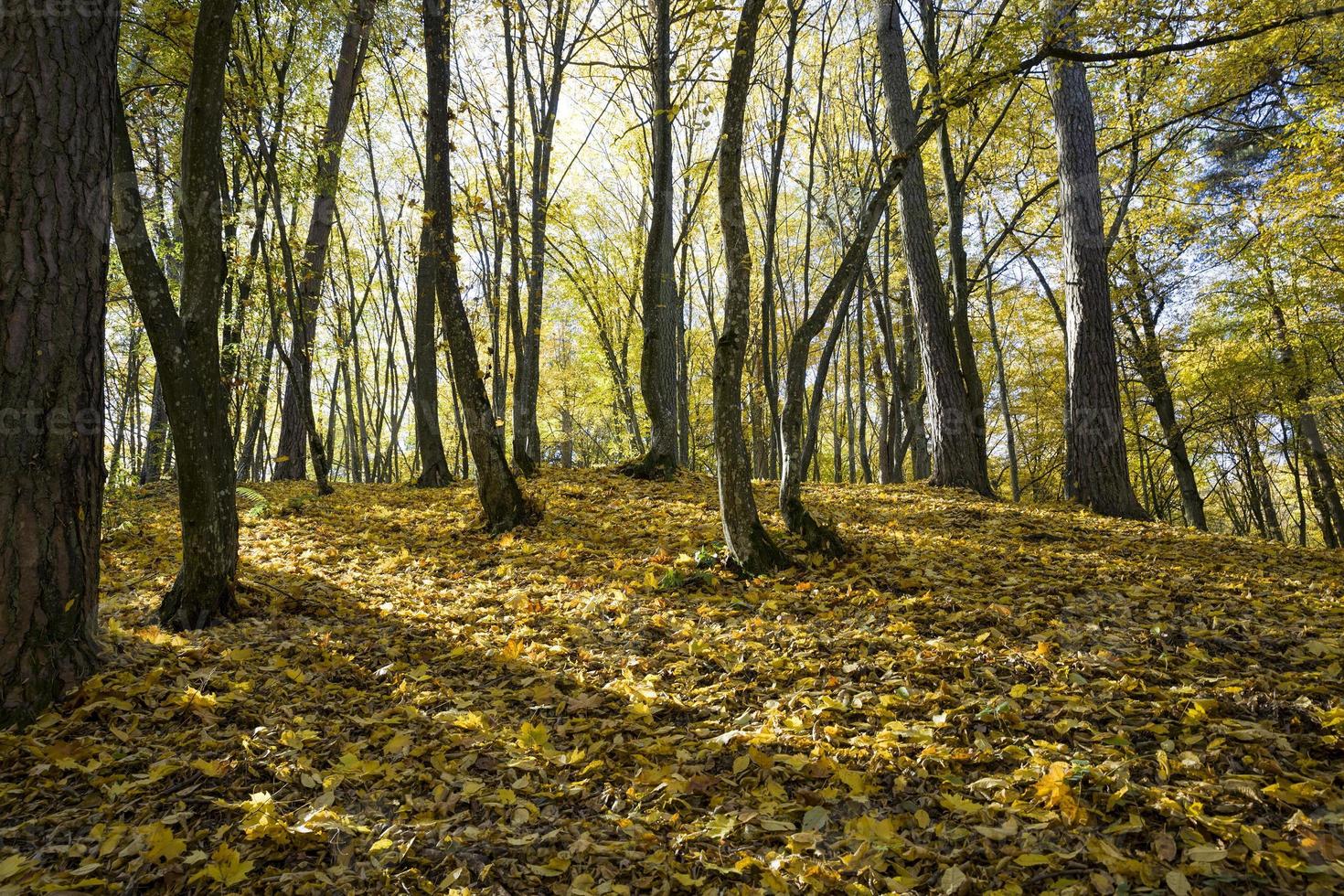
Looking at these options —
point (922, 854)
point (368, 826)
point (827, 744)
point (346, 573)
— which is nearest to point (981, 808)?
point (922, 854)

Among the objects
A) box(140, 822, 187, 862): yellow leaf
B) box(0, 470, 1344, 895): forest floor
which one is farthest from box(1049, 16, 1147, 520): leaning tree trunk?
box(140, 822, 187, 862): yellow leaf

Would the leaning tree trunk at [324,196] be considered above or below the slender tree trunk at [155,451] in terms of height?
above

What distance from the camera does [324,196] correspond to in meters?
Answer: 9.15

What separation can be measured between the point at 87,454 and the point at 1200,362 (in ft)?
54.8

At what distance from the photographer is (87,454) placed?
9.75 ft

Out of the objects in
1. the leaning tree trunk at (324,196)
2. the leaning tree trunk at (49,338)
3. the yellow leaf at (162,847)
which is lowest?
the yellow leaf at (162,847)

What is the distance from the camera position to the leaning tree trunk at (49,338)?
8.84 feet

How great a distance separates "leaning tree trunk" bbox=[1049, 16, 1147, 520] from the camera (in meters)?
6.90

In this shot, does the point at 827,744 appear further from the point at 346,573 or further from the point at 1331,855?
the point at 346,573

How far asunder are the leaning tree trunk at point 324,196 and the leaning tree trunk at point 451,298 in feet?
8.50

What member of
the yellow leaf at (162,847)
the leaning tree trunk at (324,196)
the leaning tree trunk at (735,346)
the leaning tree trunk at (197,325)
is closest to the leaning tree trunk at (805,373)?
the leaning tree trunk at (735,346)

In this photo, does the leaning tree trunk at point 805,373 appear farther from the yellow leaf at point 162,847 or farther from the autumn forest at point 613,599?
the yellow leaf at point 162,847

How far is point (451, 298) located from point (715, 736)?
4.80m

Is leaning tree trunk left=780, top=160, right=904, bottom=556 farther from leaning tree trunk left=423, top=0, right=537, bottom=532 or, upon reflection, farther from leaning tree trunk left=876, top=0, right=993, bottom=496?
leaning tree trunk left=876, top=0, right=993, bottom=496
